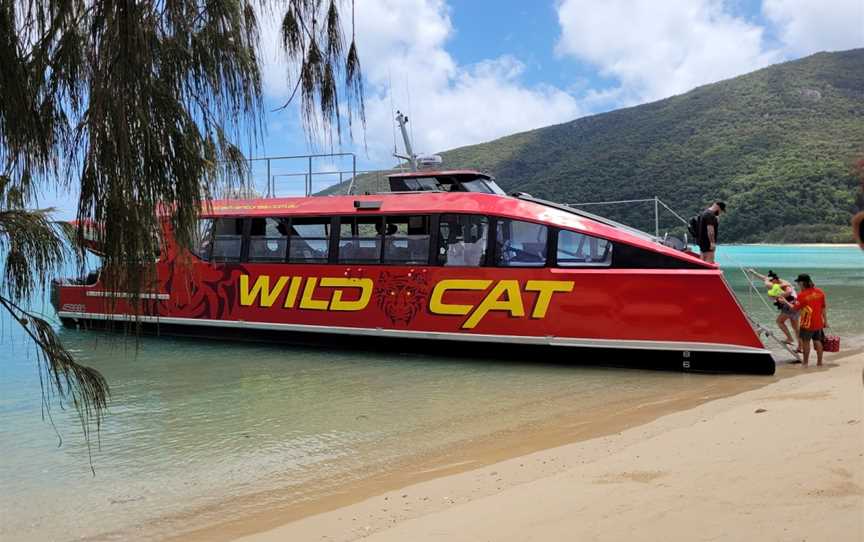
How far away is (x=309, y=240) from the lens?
1178 cm

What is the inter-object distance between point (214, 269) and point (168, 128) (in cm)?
1070

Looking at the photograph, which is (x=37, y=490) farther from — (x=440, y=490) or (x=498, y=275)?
(x=498, y=275)

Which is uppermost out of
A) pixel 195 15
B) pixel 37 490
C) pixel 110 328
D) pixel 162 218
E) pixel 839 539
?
pixel 195 15

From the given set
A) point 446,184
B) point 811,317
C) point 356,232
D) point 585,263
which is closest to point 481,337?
point 585,263

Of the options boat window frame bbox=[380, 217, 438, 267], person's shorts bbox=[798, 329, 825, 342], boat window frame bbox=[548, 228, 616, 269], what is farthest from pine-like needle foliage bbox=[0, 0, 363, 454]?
person's shorts bbox=[798, 329, 825, 342]

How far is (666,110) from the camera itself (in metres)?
91.8

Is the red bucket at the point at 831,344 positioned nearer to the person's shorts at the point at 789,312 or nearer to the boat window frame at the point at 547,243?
the person's shorts at the point at 789,312

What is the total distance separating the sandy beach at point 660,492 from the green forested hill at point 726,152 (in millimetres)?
34805

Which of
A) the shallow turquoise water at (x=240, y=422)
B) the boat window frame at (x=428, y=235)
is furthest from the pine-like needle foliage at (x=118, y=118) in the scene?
the boat window frame at (x=428, y=235)

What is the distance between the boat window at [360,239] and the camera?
1120 cm

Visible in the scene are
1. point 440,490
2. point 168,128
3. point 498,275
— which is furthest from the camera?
point 498,275

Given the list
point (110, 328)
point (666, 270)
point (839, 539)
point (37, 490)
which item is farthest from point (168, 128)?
point (666, 270)

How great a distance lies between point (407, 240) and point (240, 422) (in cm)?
451

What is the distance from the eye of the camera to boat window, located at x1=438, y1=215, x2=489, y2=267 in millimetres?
10453
